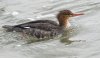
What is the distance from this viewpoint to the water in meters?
9.91

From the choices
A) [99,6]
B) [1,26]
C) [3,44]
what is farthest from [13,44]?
[99,6]

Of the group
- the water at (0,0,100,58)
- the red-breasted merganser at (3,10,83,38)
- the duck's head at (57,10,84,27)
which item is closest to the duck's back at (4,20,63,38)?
the red-breasted merganser at (3,10,83,38)

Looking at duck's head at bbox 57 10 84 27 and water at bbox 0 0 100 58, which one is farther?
duck's head at bbox 57 10 84 27

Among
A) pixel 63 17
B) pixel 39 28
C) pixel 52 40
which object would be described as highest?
pixel 63 17

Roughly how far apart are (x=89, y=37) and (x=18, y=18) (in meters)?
2.86

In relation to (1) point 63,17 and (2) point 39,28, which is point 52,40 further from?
(1) point 63,17

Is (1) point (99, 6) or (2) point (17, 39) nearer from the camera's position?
(2) point (17, 39)

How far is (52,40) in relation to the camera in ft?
36.0

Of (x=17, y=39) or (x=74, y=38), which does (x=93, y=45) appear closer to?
(x=74, y=38)

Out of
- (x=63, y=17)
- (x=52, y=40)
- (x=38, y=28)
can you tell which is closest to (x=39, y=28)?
(x=38, y=28)

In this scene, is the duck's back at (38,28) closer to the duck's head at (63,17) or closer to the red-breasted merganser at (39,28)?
the red-breasted merganser at (39,28)

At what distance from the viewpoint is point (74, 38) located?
11.0 metres

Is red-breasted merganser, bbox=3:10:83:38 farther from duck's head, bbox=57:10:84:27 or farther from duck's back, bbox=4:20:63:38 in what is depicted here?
duck's head, bbox=57:10:84:27

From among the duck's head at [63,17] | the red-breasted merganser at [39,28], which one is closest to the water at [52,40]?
the red-breasted merganser at [39,28]
